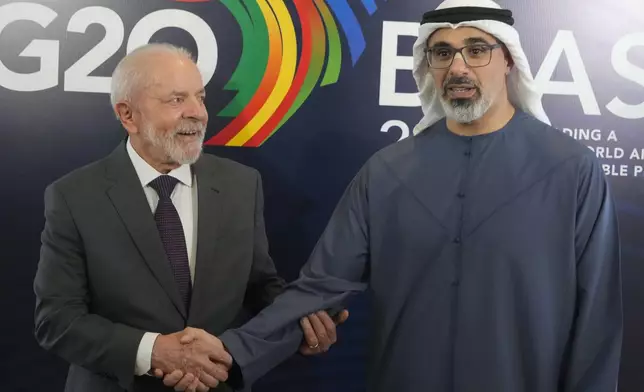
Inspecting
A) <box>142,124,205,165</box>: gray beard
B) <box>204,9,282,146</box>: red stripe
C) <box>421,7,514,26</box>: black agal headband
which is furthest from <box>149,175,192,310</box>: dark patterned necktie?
<box>421,7,514,26</box>: black agal headband

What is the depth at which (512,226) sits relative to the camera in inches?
81.9

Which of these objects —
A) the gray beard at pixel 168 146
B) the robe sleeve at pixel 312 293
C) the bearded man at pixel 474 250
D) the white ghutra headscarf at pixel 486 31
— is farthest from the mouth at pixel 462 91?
the gray beard at pixel 168 146

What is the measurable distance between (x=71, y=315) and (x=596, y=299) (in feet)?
5.11

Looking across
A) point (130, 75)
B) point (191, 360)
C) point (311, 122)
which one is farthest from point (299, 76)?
point (191, 360)

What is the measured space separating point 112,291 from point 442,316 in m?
1.02

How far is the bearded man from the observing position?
2.04 m

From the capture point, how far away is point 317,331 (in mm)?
2227

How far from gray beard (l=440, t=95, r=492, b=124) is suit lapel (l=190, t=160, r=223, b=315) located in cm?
82

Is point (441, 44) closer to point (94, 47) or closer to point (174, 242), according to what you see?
point (174, 242)

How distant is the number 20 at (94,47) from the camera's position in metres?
2.76

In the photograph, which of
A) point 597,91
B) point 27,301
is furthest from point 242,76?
point 597,91

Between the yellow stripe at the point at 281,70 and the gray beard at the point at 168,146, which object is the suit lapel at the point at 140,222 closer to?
the gray beard at the point at 168,146

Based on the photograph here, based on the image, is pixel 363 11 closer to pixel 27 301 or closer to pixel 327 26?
pixel 327 26

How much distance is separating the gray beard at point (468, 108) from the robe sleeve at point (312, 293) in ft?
1.20
